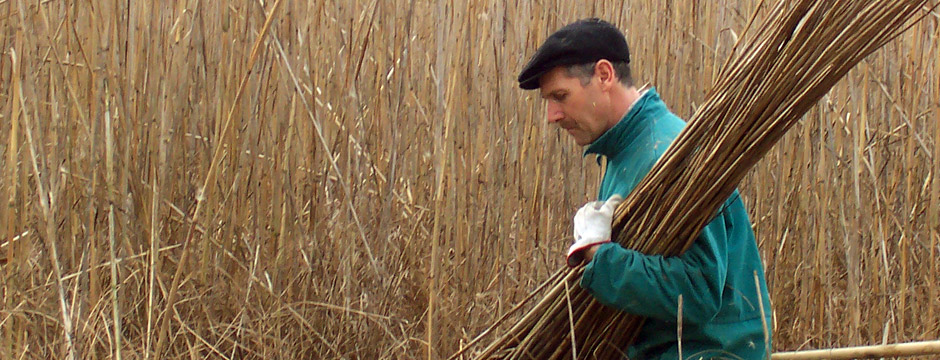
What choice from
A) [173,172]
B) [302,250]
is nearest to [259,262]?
[302,250]

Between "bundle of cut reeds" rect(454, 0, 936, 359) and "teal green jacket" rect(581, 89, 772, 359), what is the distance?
0.04 meters

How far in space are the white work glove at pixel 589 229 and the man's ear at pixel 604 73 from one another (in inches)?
7.2

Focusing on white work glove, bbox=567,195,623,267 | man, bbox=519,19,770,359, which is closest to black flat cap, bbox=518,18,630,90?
man, bbox=519,19,770,359

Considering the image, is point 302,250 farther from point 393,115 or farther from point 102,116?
point 102,116

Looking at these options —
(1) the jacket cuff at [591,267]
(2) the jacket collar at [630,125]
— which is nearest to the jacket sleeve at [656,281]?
(1) the jacket cuff at [591,267]

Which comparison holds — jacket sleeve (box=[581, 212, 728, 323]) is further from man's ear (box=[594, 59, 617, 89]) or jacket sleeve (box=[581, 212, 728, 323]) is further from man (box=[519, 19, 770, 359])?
man's ear (box=[594, 59, 617, 89])

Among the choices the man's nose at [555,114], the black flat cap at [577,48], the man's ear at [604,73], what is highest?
the black flat cap at [577,48]

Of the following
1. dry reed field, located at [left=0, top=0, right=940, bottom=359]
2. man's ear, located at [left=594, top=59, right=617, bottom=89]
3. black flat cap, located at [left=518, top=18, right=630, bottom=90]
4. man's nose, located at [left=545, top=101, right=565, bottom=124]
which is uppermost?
black flat cap, located at [left=518, top=18, right=630, bottom=90]

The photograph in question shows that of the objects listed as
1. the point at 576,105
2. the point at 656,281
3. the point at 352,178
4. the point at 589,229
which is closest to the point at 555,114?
the point at 576,105

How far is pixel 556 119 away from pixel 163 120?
0.62 meters

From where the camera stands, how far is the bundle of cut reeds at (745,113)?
118 cm

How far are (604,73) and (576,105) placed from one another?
63 mm

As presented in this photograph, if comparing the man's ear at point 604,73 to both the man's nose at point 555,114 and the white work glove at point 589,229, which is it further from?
the white work glove at point 589,229

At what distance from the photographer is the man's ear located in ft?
4.54
